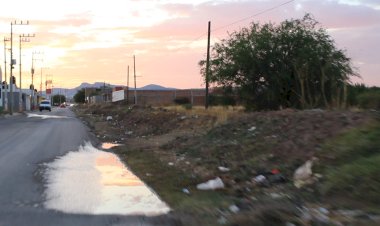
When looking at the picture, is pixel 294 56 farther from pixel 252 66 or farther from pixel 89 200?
pixel 89 200

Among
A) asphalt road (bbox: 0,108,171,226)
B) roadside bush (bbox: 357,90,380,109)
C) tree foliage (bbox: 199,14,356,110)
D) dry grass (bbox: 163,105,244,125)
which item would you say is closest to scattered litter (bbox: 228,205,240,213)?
asphalt road (bbox: 0,108,171,226)

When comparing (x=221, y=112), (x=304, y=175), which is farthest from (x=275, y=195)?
(x=221, y=112)

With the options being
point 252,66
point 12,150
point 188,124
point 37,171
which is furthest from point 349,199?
point 252,66

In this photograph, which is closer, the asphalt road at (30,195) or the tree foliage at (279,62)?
the asphalt road at (30,195)

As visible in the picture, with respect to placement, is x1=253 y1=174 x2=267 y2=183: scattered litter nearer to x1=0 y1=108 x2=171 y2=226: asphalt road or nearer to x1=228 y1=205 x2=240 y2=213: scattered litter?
x1=228 y1=205 x2=240 y2=213: scattered litter

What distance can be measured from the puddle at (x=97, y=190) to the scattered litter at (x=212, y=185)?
→ 1.05 m

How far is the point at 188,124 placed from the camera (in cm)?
2666

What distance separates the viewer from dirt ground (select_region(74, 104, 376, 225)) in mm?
7598

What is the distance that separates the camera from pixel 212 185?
10.9m

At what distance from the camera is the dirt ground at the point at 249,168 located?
24.9 ft

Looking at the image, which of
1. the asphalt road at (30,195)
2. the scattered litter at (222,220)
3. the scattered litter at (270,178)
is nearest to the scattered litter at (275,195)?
the scattered litter at (270,178)

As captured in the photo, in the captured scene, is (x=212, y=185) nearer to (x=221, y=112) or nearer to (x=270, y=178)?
(x=270, y=178)

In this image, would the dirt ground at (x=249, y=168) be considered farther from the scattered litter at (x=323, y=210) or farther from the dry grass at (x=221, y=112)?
the dry grass at (x=221, y=112)

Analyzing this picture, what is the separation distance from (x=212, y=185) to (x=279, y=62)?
19256 millimetres
